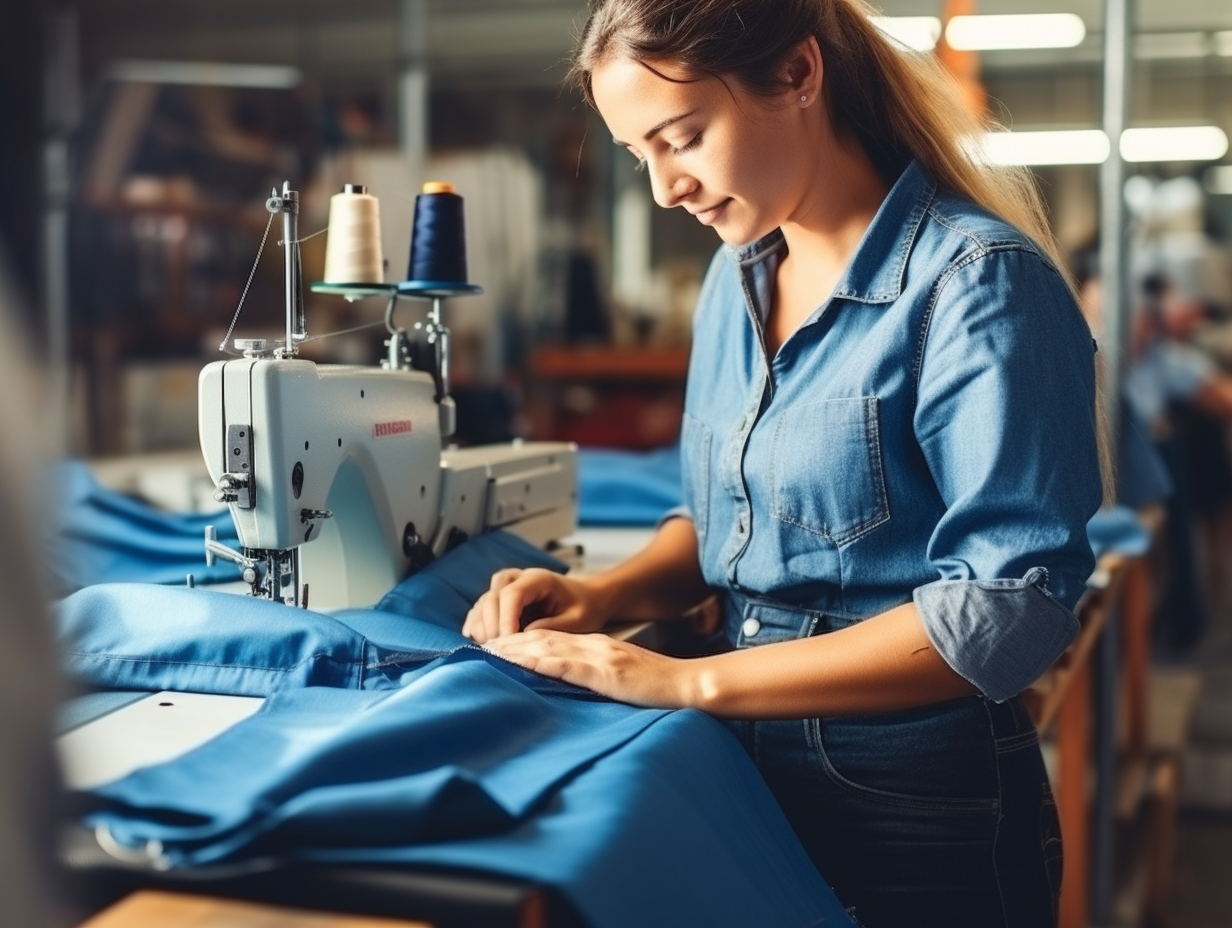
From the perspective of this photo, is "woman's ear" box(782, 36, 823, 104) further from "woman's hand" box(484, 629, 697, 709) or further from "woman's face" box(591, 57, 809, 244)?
"woman's hand" box(484, 629, 697, 709)

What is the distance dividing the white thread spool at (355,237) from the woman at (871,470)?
12.2 inches

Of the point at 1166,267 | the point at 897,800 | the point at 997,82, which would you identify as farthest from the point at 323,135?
the point at 997,82

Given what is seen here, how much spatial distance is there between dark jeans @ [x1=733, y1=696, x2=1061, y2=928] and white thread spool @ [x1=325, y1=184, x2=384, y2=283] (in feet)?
2.25

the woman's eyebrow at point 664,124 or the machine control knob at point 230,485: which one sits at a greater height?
the woman's eyebrow at point 664,124

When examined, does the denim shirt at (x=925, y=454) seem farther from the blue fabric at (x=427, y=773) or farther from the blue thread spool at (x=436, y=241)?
the blue thread spool at (x=436, y=241)

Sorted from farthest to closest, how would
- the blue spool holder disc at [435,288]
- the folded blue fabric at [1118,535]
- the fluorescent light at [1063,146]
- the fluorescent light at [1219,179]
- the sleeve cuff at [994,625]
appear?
the fluorescent light at [1219,179] → the fluorescent light at [1063,146] → the folded blue fabric at [1118,535] → the blue spool holder disc at [435,288] → the sleeve cuff at [994,625]

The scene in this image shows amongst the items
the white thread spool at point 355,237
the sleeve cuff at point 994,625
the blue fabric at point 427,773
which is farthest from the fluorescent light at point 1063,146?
the blue fabric at point 427,773

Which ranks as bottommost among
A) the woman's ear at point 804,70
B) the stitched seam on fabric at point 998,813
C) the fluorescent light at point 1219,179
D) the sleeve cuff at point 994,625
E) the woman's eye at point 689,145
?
the stitched seam on fabric at point 998,813

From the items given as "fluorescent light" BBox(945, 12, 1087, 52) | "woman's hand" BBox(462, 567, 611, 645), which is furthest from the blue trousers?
"fluorescent light" BBox(945, 12, 1087, 52)

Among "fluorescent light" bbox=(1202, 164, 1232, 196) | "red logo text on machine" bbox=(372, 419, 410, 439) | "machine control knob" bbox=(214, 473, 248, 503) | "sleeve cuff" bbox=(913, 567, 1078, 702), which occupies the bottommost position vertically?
"sleeve cuff" bbox=(913, 567, 1078, 702)

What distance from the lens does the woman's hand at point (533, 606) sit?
132 cm

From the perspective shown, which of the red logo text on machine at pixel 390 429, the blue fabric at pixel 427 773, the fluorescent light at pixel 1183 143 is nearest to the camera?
the blue fabric at pixel 427 773

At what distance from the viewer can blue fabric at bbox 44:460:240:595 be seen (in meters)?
1.65

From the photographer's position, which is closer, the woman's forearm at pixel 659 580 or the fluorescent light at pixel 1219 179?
the woman's forearm at pixel 659 580
